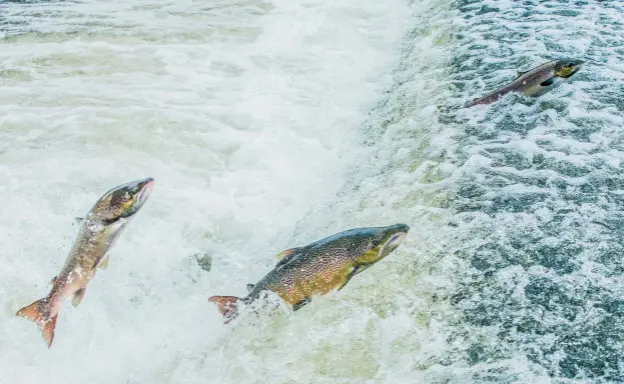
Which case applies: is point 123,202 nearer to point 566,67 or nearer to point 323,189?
point 323,189

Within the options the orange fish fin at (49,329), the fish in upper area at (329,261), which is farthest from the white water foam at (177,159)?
the orange fish fin at (49,329)

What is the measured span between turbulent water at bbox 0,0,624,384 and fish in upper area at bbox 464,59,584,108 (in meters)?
0.13

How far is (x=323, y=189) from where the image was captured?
5.45 metres

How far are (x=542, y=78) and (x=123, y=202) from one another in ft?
13.0

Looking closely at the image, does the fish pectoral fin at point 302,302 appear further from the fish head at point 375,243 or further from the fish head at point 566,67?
the fish head at point 566,67

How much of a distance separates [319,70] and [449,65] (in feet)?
5.37

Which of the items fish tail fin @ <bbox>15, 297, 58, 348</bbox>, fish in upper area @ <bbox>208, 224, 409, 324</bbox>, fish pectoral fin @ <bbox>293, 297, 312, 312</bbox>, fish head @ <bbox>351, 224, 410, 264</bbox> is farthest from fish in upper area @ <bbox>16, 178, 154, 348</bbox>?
fish head @ <bbox>351, 224, 410, 264</bbox>

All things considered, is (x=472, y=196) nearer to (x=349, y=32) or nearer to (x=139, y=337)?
(x=139, y=337)

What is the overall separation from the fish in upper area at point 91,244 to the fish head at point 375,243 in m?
1.04

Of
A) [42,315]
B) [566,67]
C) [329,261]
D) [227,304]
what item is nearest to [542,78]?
[566,67]

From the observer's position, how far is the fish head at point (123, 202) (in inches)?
121

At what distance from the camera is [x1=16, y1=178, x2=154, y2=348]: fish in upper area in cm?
309

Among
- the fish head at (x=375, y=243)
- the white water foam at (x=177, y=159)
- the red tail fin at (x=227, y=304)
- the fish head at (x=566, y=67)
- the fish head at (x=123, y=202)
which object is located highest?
the fish head at (x=123, y=202)

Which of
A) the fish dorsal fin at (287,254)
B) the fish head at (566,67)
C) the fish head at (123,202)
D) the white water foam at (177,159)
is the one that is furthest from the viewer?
the fish head at (566,67)
